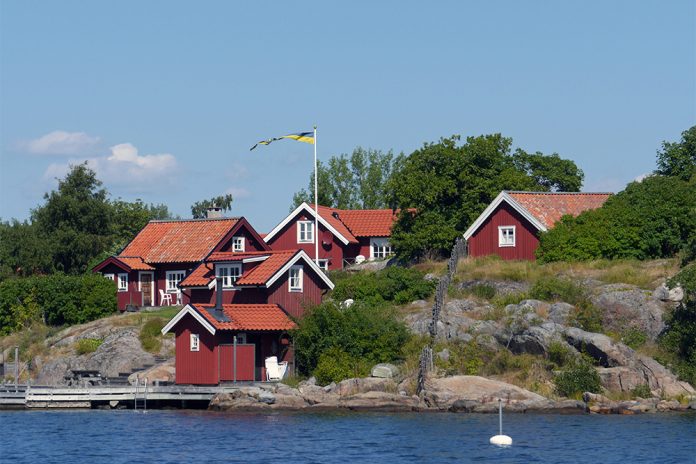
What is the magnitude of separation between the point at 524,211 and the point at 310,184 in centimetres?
5398

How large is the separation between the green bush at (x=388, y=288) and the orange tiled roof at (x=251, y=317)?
424 centimetres

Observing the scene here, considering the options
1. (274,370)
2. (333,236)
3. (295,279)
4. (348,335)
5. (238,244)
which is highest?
(333,236)

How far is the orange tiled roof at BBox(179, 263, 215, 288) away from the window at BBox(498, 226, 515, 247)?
613 inches

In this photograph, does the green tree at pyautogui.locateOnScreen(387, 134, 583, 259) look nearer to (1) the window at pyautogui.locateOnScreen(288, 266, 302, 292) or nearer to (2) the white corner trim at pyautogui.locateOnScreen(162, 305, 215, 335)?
(1) the window at pyautogui.locateOnScreen(288, 266, 302, 292)

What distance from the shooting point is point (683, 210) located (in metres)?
63.8

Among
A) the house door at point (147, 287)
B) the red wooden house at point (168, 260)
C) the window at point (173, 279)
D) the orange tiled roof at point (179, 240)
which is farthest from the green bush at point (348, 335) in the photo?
Result: the house door at point (147, 287)

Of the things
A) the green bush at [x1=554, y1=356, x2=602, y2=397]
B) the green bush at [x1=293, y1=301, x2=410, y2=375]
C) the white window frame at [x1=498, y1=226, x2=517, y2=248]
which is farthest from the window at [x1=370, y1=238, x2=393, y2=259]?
the green bush at [x1=554, y1=356, x2=602, y2=397]

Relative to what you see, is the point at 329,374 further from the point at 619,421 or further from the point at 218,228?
the point at 218,228

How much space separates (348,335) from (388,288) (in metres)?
6.97

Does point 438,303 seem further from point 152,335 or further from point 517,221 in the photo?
point 152,335

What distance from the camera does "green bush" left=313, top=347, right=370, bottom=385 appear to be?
57.7 metres

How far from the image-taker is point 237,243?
75.5m

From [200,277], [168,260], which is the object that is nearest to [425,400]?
[200,277]

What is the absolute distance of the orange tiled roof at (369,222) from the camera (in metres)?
84.1
